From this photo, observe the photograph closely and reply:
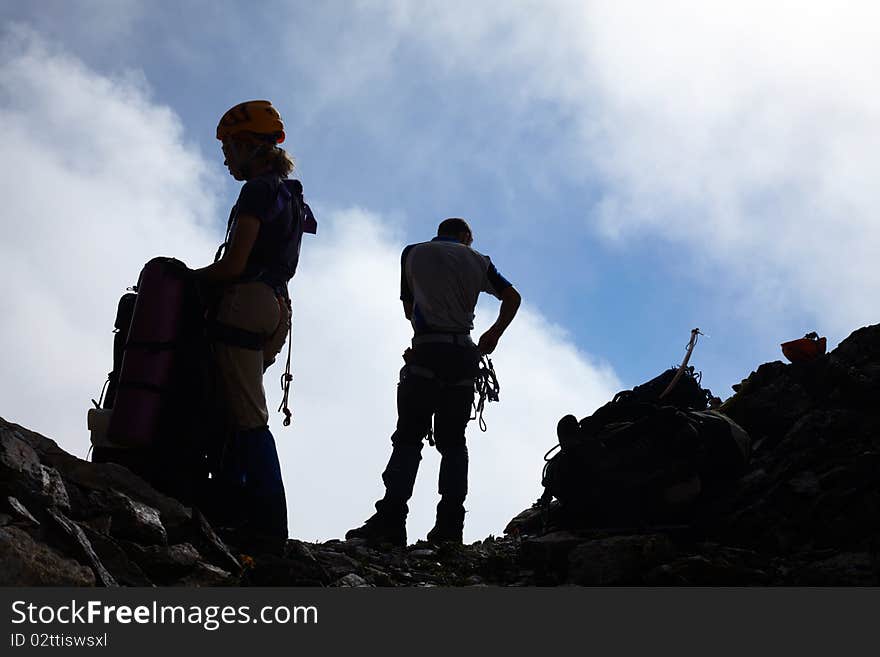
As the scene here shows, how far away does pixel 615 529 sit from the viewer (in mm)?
8016

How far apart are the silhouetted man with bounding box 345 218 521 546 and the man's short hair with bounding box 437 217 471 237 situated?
0.35 meters

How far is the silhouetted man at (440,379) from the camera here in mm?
9102

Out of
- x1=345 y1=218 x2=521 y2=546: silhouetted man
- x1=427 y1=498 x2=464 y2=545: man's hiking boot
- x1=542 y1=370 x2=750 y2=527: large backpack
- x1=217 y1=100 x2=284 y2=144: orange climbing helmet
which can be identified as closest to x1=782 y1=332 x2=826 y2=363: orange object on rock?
x1=542 y1=370 x2=750 y2=527: large backpack

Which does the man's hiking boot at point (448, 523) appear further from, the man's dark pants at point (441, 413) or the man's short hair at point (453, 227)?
the man's short hair at point (453, 227)

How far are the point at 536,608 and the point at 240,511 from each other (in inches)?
109

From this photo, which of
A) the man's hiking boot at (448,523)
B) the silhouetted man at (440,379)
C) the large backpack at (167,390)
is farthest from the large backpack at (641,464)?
the large backpack at (167,390)

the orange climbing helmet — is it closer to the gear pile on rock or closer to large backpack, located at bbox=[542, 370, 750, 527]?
the gear pile on rock

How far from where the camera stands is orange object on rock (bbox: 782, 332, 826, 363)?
33.2ft

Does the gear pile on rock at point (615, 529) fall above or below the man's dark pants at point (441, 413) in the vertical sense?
below

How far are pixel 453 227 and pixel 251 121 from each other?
11.3 feet

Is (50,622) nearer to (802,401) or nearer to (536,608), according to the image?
(536,608)

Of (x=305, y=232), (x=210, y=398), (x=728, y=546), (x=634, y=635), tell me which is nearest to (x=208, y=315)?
(x=210, y=398)

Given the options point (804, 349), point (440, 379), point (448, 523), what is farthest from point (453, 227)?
point (804, 349)

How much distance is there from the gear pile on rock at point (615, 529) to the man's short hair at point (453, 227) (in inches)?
101
